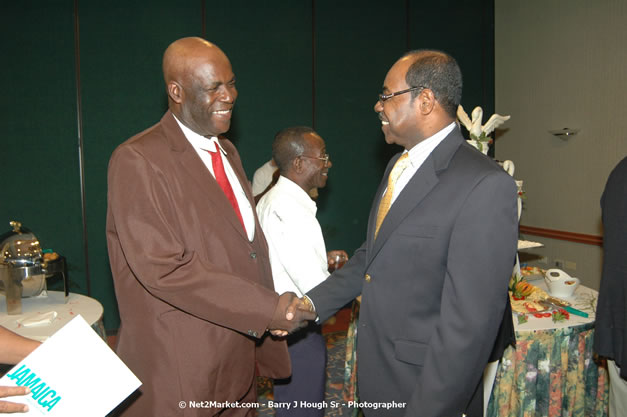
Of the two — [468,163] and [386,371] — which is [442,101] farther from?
[386,371]

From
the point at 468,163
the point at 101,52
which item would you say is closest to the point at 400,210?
the point at 468,163

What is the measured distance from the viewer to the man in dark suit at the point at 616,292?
7.29 feet

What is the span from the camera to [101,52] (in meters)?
4.75

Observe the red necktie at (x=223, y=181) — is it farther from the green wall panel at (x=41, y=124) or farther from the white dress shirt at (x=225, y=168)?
the green wall panel at (x=41, y=124)

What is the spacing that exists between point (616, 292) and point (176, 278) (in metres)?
2.11

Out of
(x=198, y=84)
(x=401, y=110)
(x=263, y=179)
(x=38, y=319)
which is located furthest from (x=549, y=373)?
(x=263, y=179)

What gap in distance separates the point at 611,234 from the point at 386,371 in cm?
153

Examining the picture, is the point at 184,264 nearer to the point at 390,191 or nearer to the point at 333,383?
the point at 390,191

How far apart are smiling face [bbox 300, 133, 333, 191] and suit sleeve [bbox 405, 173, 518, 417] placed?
126cm

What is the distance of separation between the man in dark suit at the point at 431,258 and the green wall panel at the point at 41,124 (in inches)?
161

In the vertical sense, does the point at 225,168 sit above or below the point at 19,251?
above

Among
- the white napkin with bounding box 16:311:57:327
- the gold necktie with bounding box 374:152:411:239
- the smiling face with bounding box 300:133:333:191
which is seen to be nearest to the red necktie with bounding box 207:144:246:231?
the gold necktie with bounding box 374:152:411:239

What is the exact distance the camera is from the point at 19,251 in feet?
8.63

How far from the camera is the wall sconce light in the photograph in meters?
5.83
